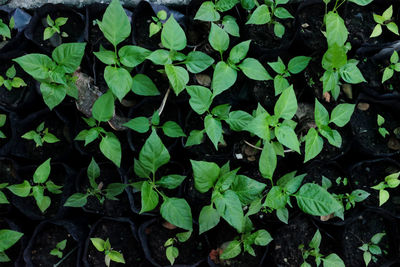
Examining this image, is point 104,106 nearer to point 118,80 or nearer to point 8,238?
point 118,80

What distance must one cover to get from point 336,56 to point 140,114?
3.10 feet

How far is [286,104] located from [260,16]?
45 centimetres

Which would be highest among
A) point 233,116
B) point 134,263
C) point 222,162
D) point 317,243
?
point 233,116

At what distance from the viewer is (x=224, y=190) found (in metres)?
1.28

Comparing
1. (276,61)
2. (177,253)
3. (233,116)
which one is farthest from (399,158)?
(177,253)

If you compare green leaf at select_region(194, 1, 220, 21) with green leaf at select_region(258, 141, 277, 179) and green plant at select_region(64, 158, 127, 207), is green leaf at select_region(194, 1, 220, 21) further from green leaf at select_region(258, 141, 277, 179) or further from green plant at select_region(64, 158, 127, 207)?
green plant at select_region(64, 158, 127, 207)

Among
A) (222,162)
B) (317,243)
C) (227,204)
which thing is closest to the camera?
(227,204)

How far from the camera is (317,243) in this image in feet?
4.50

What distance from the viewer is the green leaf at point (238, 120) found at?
1396 mm

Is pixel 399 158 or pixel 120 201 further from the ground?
pixel 399 158

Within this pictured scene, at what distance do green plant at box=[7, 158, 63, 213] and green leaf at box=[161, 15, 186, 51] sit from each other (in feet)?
2.46

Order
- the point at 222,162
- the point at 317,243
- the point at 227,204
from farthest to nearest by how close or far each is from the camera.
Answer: the point at 222,162
the point at 317,243
the point at 227,204

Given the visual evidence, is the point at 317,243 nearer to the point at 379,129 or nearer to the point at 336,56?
the point at 379,129

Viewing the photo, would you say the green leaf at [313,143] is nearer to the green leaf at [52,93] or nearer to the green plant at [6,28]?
the green leaf at [52,93]
